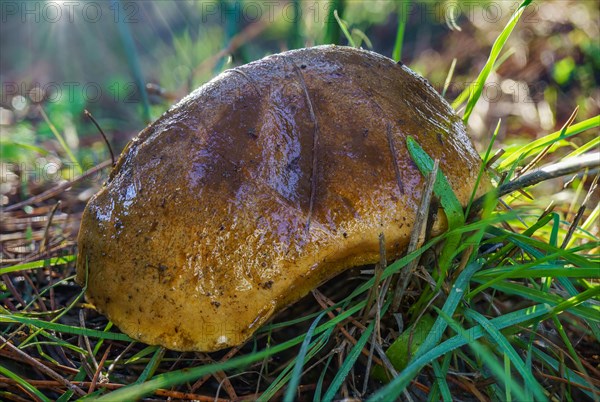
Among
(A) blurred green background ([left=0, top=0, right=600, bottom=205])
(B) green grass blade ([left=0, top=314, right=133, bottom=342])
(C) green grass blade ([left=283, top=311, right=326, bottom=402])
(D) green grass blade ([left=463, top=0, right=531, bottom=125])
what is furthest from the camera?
(A) blurred green background ([left=0, top=0, right=600, bottom=205])

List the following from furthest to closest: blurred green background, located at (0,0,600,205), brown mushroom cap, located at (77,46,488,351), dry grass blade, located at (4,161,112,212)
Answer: blurred green background, located at (0,0,600,205) → dry grass blade, located at (4,161,112,212) → brown mushroom cap, located at (77,46,488,351)

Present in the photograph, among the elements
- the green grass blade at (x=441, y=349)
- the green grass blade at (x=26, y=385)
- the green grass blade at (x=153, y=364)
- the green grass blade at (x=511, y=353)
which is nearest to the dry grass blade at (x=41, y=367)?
the green grass blade at (x=26, y=385)

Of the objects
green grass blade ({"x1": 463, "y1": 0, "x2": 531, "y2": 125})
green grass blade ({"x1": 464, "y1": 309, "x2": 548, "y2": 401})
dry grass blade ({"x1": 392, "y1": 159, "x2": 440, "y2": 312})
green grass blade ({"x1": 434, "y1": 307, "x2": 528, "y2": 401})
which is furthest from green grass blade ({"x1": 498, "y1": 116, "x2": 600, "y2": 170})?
green grass blade ({"x1": 434, "y1": 307, "x2": 528, "y2": 401})

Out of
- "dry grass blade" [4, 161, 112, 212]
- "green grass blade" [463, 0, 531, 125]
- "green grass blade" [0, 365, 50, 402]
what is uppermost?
"green grass blade" [463, 0, 531, 125]

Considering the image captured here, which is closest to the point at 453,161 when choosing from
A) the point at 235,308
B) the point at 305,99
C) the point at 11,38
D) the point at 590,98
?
the point at 305,99

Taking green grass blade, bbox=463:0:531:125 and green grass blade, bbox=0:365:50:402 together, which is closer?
green grass blade, bbox=0:365:50:402

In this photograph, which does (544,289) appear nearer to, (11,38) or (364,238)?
(364,238)

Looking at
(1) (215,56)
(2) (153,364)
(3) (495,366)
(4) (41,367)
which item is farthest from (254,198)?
(1) (215,56)

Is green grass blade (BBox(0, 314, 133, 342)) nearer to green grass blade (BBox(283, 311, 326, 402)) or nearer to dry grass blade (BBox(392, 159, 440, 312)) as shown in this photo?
green grass blade (BBox(283, 311, 326, 402))

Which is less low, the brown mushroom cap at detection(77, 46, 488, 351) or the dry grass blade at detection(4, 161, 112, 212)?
the brown mushroom cap at detection(77, 46, 488, 351)

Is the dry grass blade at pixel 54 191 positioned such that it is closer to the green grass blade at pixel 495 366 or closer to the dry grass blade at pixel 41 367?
the dry grass blade at pixel 41 367
